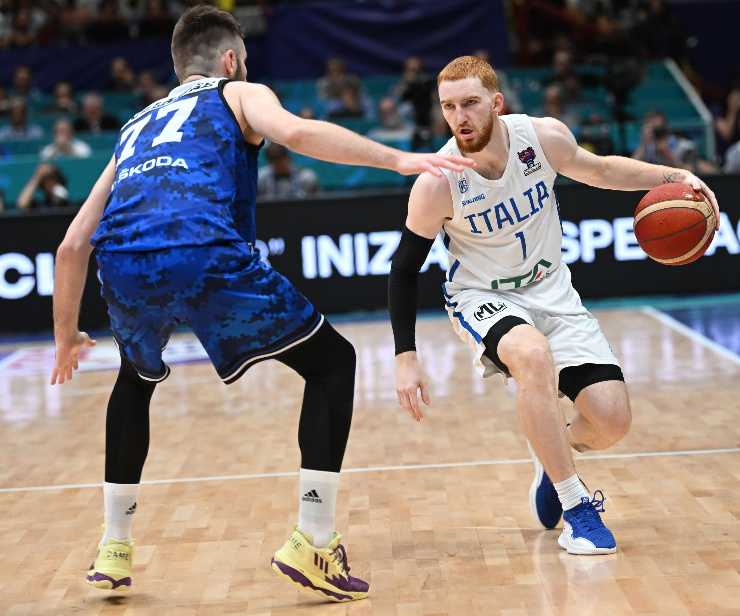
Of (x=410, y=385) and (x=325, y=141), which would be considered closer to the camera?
(x=325, y=141)

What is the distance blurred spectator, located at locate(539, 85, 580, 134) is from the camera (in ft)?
41.8

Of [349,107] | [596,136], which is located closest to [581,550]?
[596,136]

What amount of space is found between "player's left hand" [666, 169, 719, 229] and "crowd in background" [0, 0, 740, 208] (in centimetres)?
704

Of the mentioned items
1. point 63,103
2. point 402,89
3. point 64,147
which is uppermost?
point 402,89

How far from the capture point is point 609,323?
31.2 feet

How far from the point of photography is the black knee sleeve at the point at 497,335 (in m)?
3.94

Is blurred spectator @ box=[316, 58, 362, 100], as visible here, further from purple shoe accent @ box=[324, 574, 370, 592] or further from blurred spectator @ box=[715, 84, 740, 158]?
purple shoe accent @ box=[324, 574, 370, 592]

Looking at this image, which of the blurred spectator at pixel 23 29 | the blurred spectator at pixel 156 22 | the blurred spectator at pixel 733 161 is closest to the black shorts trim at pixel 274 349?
the blurred spectator at pixel 733 161

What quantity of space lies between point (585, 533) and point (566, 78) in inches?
428

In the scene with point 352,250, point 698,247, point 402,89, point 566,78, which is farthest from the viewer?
point 566,78

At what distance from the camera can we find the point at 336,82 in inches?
542

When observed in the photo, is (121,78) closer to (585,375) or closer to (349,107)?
(349,107)

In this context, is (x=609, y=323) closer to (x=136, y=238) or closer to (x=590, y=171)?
(x=590, y=171)

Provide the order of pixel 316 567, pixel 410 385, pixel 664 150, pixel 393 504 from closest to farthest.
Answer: pixel 316 567
pixel 410 385
pixel 393 504
pixel 664 150
